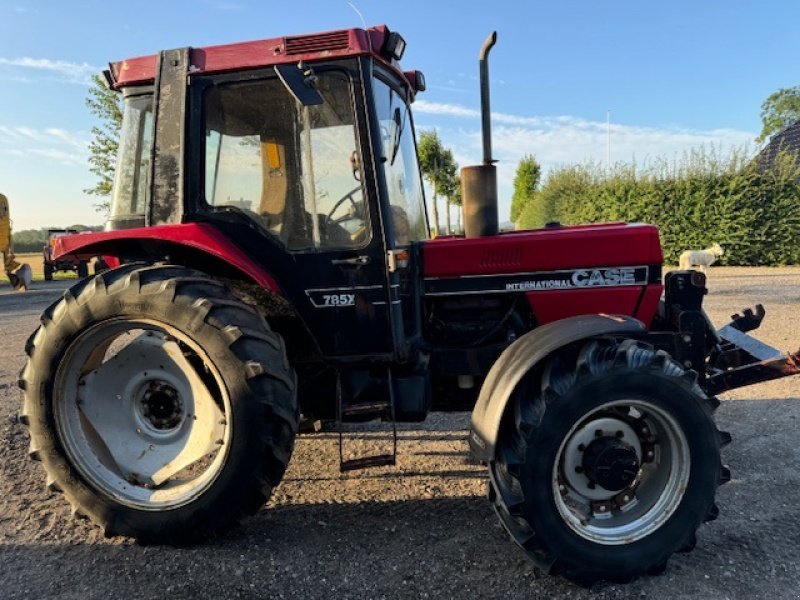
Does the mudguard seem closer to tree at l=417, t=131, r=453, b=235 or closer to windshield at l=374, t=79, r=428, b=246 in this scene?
windshield at l=374, t=79, r=428, b=246

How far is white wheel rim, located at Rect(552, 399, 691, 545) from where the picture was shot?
248 centimetres

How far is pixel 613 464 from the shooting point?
8.21 feet

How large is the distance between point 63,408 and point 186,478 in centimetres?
70

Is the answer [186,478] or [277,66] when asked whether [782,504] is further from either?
[277,66]

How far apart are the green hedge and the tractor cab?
50.2 feet

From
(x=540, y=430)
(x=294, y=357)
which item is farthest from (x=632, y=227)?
(x=294, y=357)

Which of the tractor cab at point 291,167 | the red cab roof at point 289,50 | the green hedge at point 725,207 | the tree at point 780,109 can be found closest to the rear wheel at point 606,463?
the tractor cab at point 291,167

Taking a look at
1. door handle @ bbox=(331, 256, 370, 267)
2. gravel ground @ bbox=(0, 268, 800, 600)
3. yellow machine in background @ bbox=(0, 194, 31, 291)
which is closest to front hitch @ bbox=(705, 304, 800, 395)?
gravel ground @ bbox=(0, 268, 800, 600)

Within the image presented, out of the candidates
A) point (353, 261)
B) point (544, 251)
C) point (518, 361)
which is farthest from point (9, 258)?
point (518, 361)

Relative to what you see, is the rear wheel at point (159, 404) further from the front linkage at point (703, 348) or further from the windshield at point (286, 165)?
the front linkage at point (703, 348)

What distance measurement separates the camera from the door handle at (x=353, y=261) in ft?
9.57

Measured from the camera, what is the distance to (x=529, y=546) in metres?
2.39

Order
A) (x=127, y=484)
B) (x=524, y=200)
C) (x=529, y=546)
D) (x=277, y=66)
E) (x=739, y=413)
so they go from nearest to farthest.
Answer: (x=529, y=546) → (x=277, y=66) → (x=127, y=484) → (x=739, y=413) → (x=524, y=200)

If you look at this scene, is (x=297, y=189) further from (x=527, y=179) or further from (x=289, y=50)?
(x=527, y=179)
